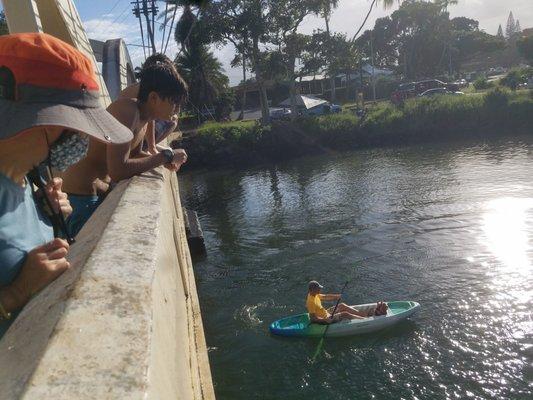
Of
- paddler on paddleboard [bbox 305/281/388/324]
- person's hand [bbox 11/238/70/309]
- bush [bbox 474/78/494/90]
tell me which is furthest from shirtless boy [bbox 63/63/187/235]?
bush [bbox 474/78/494/90]

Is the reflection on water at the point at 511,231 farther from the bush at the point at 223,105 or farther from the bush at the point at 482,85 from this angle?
the bush at the point at 482,85

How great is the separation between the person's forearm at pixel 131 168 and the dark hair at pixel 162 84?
18.9 inches

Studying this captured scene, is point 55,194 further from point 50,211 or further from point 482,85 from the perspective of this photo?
point 482,85

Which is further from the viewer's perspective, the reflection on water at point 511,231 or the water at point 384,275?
the reflection on water at point 511,231

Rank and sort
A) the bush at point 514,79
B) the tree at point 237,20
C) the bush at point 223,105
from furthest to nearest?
1. the bush at point 223,105
2. the bush at point 514,79
3. the tree at point 237,20

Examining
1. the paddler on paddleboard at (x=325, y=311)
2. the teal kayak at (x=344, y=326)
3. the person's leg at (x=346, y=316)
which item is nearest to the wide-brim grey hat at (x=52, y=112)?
the paddler on paddleboard at (x=325, y=311)

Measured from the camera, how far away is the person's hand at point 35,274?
1.65 metres

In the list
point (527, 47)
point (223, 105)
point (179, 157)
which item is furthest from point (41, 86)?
point (527, 47)

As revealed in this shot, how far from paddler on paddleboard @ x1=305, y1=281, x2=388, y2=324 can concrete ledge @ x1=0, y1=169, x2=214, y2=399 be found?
8.97 m

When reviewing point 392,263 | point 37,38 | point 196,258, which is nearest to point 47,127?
point 37,38

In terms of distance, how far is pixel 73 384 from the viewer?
105cm

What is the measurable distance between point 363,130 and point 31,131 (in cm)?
3600

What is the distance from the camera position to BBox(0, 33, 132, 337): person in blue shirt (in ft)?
5.41

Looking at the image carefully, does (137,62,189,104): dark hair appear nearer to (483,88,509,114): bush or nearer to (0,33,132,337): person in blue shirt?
(0,33,132,337): person in blue shirt
